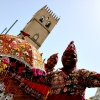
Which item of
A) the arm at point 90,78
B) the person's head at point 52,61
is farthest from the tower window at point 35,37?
the arm at point 90,78

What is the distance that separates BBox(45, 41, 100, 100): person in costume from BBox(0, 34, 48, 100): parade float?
2.22 m

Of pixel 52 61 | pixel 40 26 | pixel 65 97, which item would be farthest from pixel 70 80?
pixel 40 26

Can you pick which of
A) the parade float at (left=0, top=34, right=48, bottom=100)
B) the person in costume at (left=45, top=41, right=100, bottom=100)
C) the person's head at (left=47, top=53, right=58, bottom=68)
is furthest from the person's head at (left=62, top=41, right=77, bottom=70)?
the person's head at (left=47, top=53, right=58, bottom=68)

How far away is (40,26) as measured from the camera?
134ft

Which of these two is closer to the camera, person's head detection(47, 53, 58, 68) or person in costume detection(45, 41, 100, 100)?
person in costume detection(45, 41, 100, 100)

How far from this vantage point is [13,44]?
7.02m

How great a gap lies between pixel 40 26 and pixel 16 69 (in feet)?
114

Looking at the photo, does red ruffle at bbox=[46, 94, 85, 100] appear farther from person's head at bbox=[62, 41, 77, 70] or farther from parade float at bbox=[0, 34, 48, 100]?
parade float at bbox=[0, 34, 48, 100]

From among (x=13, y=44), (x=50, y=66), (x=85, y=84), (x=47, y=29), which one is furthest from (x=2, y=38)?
(x=47, y=29)

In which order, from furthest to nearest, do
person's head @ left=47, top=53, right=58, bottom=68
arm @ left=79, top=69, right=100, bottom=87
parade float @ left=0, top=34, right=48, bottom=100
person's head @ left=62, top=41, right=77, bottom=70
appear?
person's head @ left=47, top=53, right=58, bottom=68 → parade float @ left=0, top=34, right=48, bottom=100 → person's head @ left=62, top=41, right=77, bottom=70 → arm @ left=79, top=69, right=100, bottom=87

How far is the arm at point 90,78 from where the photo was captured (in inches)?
112

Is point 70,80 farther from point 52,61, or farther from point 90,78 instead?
point 52,61

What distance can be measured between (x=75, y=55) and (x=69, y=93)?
653mm

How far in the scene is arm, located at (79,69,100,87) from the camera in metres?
2.84
